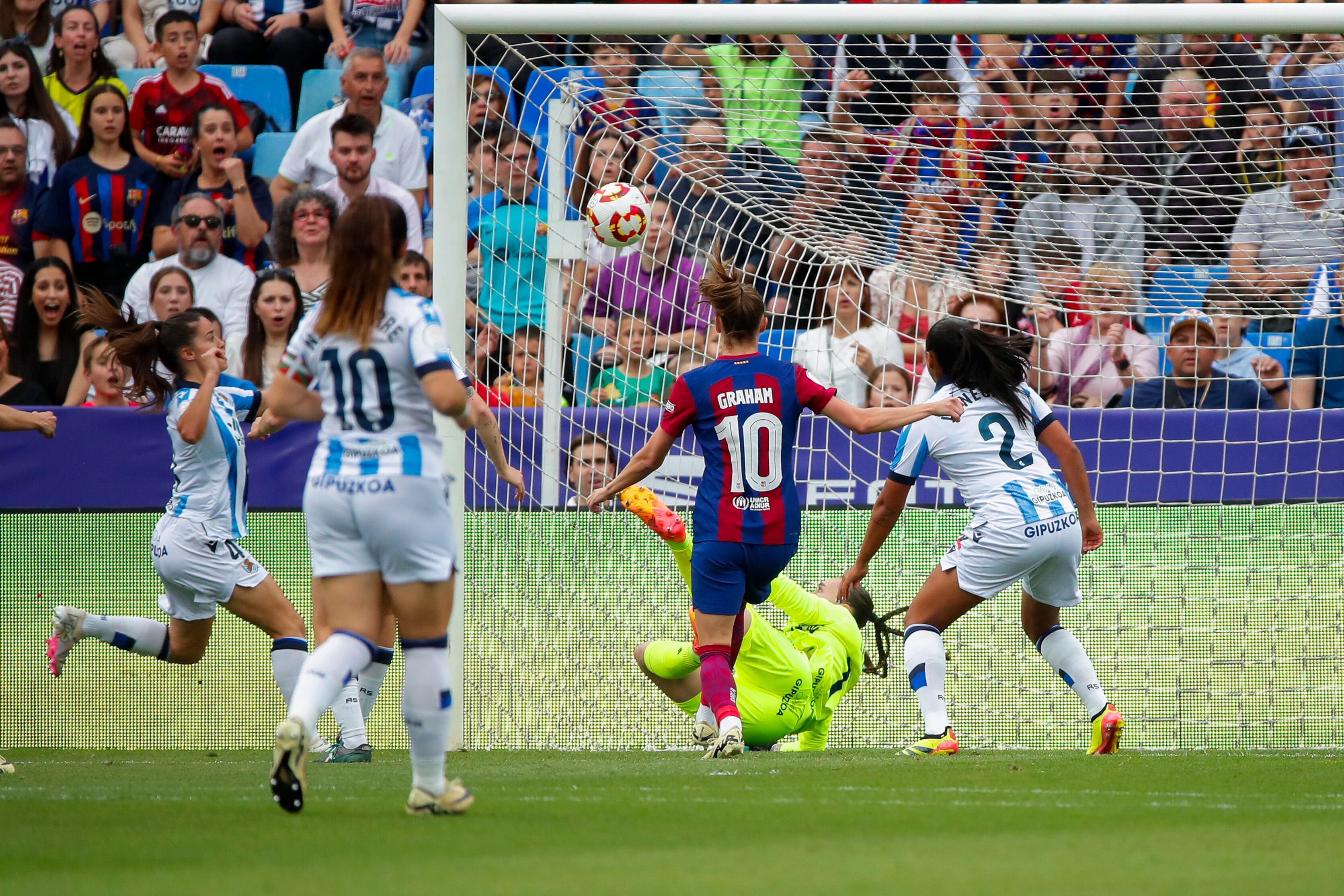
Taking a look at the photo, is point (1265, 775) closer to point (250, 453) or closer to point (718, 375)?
point (718, 375)

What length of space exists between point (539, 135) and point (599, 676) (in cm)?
324

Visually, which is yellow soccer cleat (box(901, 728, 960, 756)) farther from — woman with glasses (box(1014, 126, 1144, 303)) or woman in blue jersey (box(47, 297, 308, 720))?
woman with glasses (box(1014, 126, 1144, 303))

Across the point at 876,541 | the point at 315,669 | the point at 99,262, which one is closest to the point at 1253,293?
the point at 876,541

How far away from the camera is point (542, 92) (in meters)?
8.73

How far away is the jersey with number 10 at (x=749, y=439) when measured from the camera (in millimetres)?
6684

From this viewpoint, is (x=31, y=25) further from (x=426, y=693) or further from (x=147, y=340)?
(x=426, y=693)

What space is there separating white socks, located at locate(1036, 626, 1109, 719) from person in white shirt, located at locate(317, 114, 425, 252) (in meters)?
6.12

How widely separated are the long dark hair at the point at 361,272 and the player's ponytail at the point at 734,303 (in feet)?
7.32

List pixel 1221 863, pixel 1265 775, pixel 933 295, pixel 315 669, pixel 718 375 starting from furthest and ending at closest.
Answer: pixel 933 295 < pixel 718 375 < pixel 1265 775 < pixel 315 669 < pixel 1221 863

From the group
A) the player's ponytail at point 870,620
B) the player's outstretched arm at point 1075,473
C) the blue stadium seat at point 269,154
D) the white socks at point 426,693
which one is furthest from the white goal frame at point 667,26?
the blue stadium seat at point 269,154

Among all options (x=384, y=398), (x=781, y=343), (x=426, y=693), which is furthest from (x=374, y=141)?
(x=426, y=693)

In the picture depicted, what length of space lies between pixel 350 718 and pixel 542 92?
379 cm

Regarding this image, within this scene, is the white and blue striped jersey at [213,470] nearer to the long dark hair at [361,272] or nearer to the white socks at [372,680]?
the white socks at [372,680]

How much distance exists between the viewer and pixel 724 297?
266 inches
